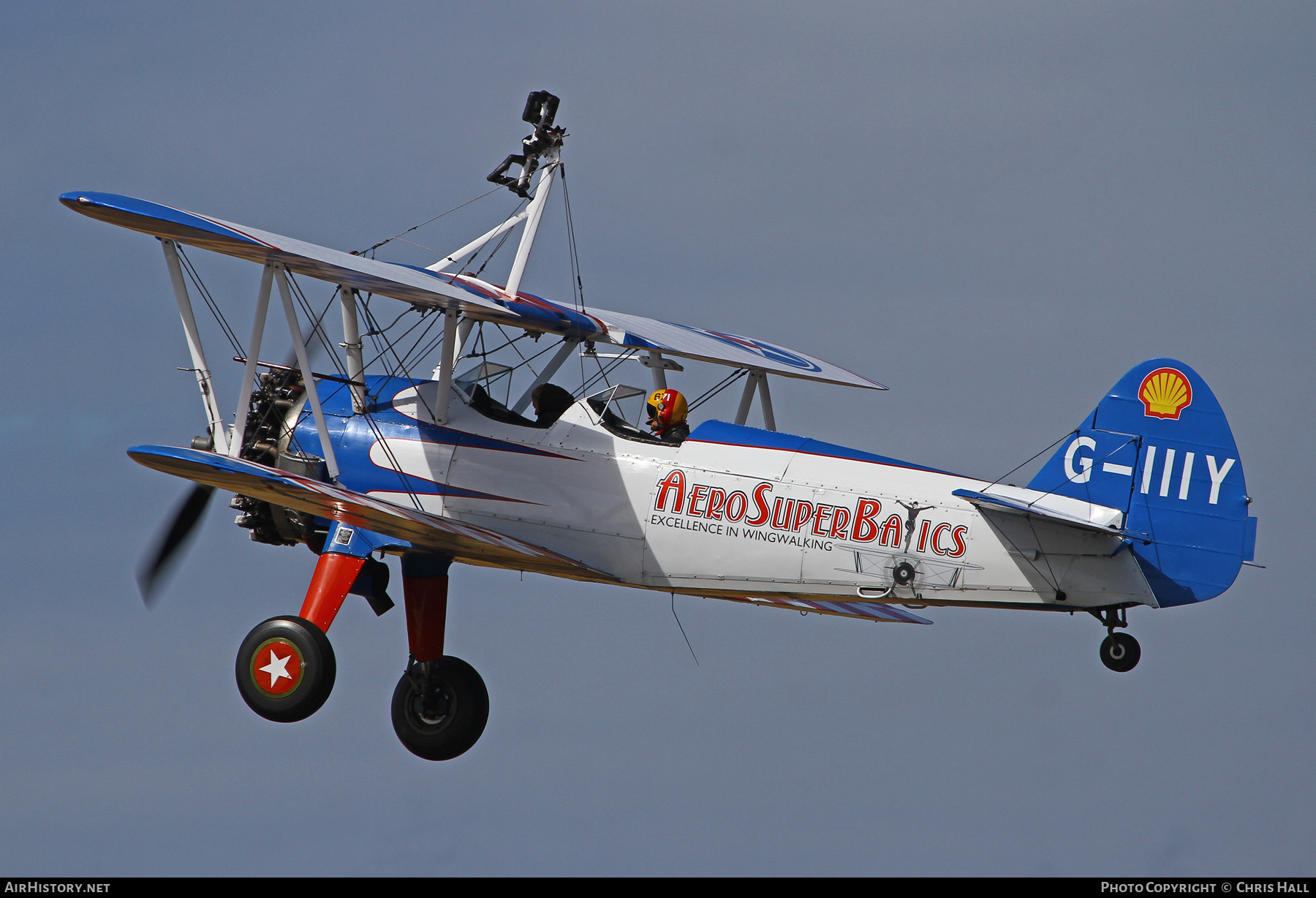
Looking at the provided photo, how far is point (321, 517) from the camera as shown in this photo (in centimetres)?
1214

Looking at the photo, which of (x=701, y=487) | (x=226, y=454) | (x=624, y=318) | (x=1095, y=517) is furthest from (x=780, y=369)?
(x=226, y=454)

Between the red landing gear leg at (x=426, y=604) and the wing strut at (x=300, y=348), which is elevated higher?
the wing strut at (x=300, y=348)

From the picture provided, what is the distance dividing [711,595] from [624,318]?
3860 mm

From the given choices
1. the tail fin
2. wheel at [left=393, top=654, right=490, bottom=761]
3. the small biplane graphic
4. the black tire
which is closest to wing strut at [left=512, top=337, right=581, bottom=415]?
the small biplane graphic

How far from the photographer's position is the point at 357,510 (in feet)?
35.8

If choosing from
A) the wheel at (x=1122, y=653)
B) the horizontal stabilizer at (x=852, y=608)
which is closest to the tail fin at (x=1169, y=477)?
the wheel at (x=1122, y=653)

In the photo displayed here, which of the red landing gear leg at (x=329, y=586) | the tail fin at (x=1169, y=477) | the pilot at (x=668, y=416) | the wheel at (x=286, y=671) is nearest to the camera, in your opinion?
the tail fin at (x=1169, y=477)

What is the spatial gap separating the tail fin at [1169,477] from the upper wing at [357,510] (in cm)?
351

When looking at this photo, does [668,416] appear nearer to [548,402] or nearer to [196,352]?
[548,402]

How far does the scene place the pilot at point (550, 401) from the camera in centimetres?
1203

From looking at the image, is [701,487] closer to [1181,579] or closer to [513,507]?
[513,507]

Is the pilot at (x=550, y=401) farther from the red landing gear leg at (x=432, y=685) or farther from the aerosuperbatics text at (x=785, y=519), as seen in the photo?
the red landing gear leg at (x=432, y=685)

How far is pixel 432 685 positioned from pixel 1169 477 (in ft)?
18.8

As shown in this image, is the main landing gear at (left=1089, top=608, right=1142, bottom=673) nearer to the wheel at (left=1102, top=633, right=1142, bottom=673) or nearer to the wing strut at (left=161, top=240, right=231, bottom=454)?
the wheel at (left=1102, top=633, right=1142, bottom=673)
